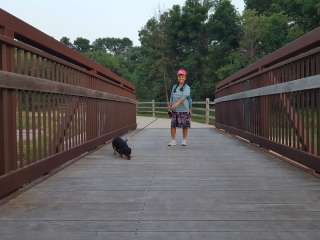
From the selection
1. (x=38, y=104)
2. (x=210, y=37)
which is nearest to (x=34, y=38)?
(x=38, y=104)

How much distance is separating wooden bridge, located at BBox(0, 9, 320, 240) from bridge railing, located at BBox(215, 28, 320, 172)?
0.02 meters

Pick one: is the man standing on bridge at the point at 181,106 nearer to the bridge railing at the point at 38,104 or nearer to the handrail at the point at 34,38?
the bridge railing at the point at 38,104

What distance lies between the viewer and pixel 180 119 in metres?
8.91

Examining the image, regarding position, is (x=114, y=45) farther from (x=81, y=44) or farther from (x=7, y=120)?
(x=7, y=120)

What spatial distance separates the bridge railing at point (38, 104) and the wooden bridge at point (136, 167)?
11 millimetres

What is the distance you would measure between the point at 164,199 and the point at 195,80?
40118mm

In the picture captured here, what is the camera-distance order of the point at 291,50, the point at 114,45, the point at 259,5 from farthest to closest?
the point at 114,45
the point at 259,5
the point at 291,50

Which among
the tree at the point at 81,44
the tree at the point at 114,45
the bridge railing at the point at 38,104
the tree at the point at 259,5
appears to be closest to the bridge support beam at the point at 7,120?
the bridge railing at the point at 38,104

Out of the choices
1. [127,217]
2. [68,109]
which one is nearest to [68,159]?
[68,109]

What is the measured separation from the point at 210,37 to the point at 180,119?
35.9m

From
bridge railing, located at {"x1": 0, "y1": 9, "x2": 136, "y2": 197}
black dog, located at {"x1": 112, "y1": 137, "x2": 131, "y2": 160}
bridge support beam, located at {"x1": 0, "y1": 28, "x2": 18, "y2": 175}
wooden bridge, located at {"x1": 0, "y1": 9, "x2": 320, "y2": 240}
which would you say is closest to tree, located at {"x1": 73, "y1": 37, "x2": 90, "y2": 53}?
wooden bridge, located at {"x1": 0, "y1": 9, "x2": 320, "y2": 240}

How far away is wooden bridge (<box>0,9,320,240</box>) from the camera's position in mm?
3148

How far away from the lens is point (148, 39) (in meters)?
48.9

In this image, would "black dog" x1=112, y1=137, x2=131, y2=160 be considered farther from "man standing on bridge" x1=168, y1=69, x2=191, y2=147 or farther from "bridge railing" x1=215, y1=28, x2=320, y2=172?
"man standing on bridge" x1=168, y1=69, x2=191, y2=147
